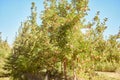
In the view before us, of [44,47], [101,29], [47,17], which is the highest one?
[47,17]

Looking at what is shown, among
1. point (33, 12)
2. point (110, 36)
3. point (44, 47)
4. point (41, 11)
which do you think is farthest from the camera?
point (33, 12)

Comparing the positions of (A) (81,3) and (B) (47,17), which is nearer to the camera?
(A) (81,3)

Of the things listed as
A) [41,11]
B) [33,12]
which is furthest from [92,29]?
[33,12]

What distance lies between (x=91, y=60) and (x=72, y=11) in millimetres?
2969

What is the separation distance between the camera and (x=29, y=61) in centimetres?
1641

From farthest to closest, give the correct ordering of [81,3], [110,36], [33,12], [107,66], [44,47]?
[107,66] < [33,12] < [110,36] < [44,47] < [81,3]

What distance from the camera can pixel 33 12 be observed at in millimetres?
22000

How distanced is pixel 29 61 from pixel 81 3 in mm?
6477

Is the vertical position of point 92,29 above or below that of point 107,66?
above

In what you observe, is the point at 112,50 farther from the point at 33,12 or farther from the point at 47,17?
the point at 33,12

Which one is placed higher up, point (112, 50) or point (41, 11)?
point (41, 11)

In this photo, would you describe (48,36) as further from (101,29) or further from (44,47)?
(101,29)

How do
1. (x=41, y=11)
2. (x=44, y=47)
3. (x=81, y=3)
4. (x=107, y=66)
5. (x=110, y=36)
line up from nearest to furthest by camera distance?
(x=81, y=3), (x=44, y=47), (x=110, y=36), (x=41, y=11), (x=107, y=66)

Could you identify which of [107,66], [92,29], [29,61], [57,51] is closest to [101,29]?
[92,29]
